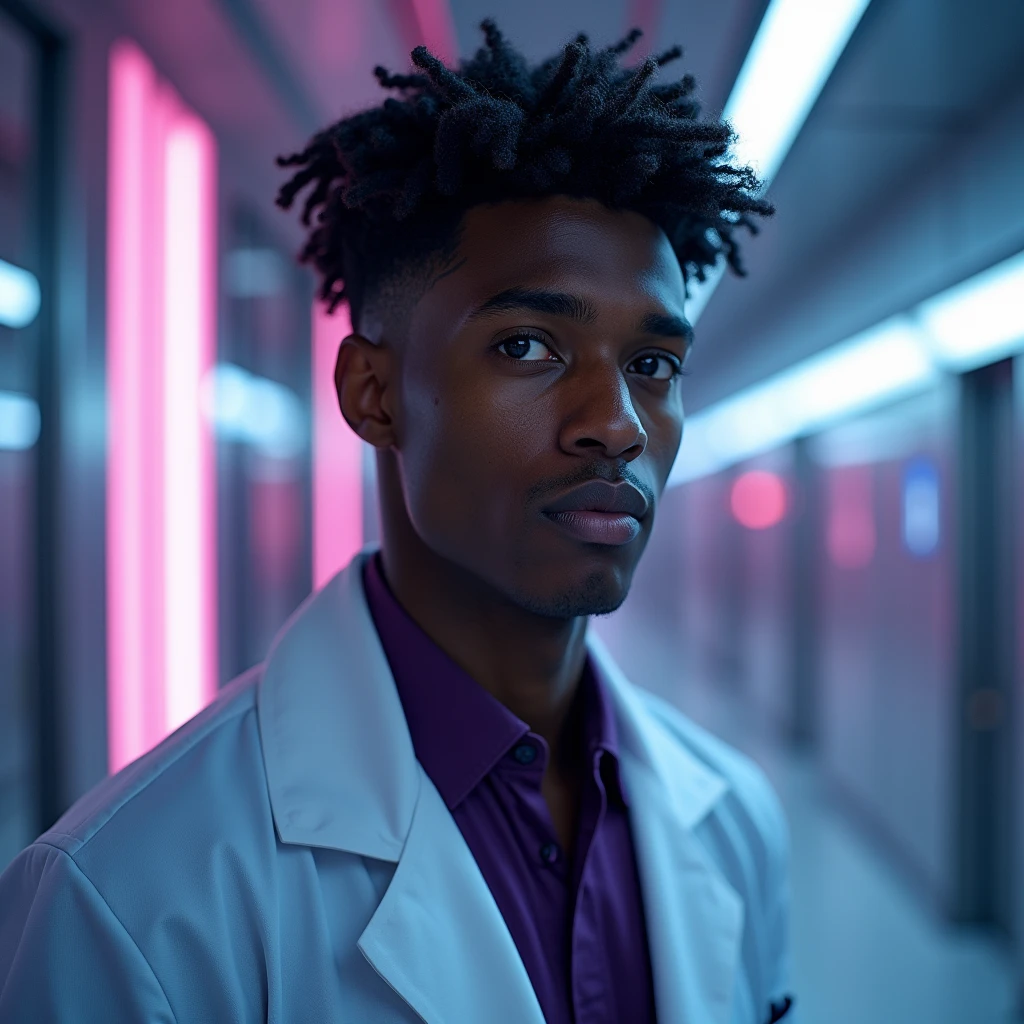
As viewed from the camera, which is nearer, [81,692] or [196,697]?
[81,692]

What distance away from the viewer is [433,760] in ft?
3.33

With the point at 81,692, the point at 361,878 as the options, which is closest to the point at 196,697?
the point at 81,692

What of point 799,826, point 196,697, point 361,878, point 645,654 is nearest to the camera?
point 361,878

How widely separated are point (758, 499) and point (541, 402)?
302 inches

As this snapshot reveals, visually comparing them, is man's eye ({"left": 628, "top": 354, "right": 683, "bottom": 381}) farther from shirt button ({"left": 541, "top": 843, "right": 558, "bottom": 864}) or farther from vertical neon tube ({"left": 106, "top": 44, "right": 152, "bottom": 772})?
vertical neon tube ({"left": 106, "top": 44, "right": 152, "bottom": 772})

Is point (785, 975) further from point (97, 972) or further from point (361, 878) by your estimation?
point (97, 972)

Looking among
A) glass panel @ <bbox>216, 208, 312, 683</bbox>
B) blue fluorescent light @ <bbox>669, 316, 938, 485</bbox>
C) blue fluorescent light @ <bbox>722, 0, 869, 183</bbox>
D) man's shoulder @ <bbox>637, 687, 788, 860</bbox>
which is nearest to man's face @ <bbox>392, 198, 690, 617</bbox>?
man's shoulder @ <bbox>637, 687, 788, 860</bbox>

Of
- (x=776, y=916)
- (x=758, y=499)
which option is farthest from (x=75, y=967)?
(x=758, y=499)

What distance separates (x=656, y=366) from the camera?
3.52 ft

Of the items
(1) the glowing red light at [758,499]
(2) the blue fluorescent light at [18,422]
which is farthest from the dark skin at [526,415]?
(1) the glowing red light at [758,499]

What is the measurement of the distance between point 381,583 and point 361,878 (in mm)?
395

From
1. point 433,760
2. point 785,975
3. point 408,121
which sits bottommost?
point 785,975

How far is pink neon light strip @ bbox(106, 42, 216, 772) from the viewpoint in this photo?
214 cm

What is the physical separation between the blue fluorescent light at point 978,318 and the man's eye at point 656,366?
8.42ft
